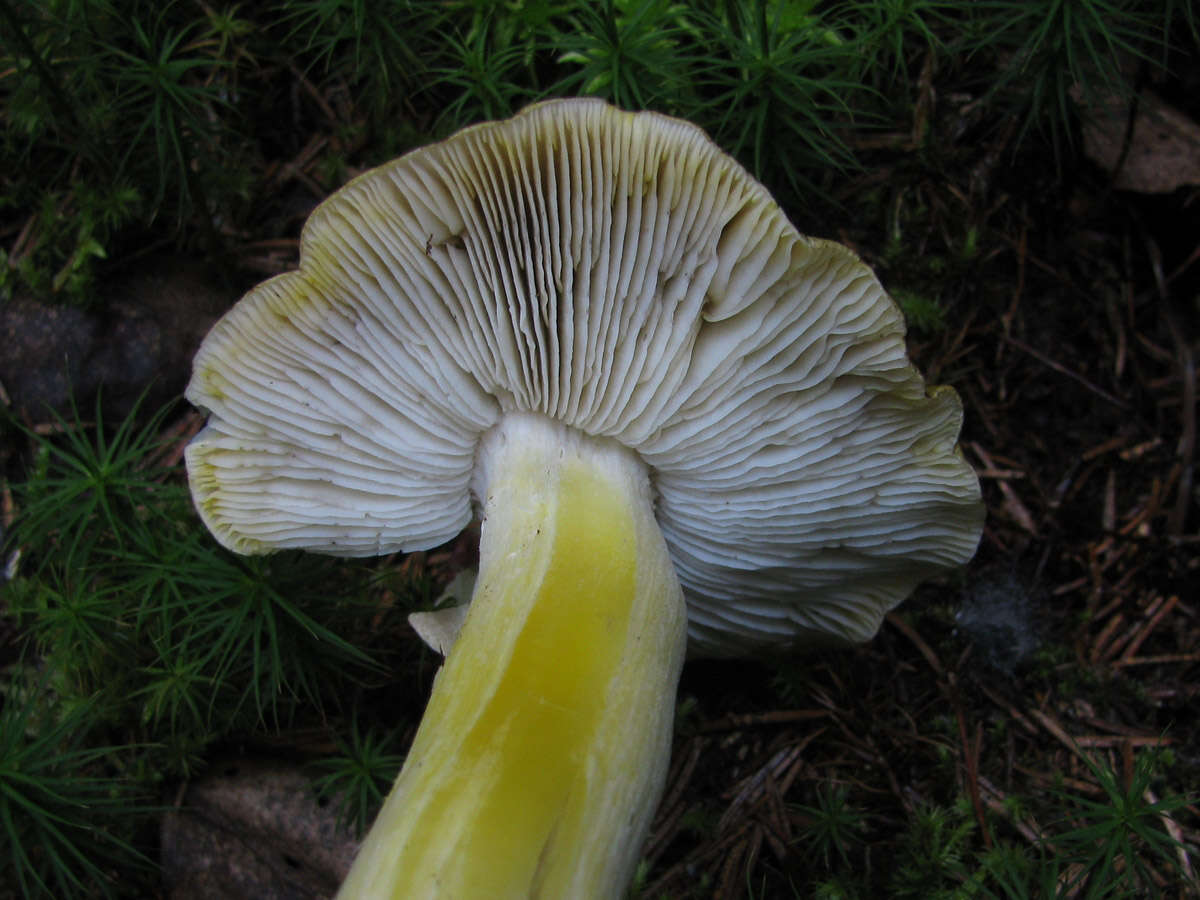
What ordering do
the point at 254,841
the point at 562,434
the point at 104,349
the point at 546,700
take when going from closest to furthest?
1. the point at 546,700
2. the point at 562,434
3. the point at 254,841
4. the point at 104,349

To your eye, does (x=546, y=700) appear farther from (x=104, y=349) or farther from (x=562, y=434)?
(x=104, y=349)

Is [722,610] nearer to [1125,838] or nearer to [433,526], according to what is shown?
[433,526]

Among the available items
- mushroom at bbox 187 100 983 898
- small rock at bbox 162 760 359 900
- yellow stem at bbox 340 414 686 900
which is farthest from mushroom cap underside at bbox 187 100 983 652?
small rock at bbox 162 760 359 900

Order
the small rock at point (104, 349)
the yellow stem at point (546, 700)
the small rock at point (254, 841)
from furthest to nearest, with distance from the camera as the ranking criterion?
the small rock at point (104, 349), the small rock at point (254, 841), the yellow stem at point (546, 700)

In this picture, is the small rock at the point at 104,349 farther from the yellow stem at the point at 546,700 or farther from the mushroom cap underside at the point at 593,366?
the yellow stem at the point at 546,700

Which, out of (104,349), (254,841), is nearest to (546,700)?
(254,841)

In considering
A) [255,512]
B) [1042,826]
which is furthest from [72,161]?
[1042,826]

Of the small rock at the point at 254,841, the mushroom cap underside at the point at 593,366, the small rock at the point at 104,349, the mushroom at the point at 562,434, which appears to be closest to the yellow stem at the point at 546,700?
the mushroom at the point at 562,434

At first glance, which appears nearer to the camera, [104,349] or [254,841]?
[254,841]
